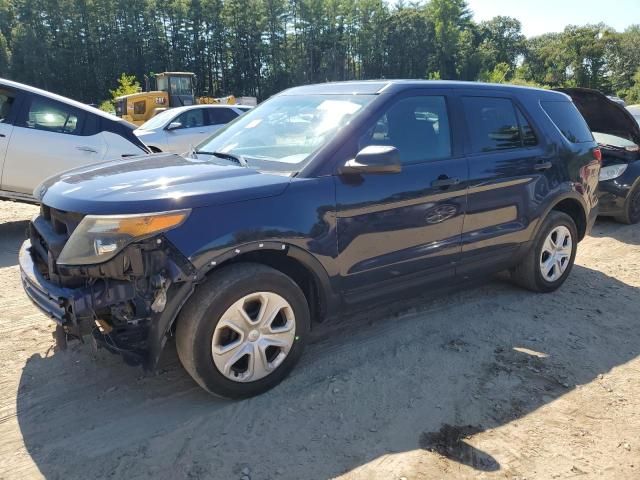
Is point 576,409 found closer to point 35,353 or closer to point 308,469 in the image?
point 308,469

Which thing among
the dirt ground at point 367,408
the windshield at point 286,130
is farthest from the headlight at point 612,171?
the windshield at point 286,130

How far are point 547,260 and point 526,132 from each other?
119 centimetres

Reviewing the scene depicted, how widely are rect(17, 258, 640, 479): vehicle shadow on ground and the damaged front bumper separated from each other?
1.52 feet

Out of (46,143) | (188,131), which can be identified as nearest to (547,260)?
(46,143)

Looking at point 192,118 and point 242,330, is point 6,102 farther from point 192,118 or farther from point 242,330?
point 192,118

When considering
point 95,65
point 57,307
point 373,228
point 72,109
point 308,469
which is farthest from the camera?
point 95,65

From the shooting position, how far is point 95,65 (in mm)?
73188

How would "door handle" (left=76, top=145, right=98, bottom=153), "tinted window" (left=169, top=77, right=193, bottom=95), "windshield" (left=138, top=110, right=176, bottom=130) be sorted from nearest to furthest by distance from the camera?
1. "door handle" (left=76, top=145, right=98, bottom=153)
2. "windshield" (left=138, top=110, right=176, bottom=130)
3. "tinted window" (left=169, top=77, right=193, bottom=95)

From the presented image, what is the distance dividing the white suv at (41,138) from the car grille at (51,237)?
3396 millimetres

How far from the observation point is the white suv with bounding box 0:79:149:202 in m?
6.31

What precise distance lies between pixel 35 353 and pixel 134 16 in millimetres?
84345

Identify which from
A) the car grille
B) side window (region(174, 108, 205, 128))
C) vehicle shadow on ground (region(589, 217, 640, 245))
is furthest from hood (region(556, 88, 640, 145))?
side window (region(174, 108, 205, 128))

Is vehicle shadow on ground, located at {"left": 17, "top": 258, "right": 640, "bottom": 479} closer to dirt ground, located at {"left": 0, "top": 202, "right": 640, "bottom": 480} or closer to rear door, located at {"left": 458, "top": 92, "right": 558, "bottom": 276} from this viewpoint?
dirt ground, located at {"left": 0, "top": 202, "right": 640, "bottom": 480}

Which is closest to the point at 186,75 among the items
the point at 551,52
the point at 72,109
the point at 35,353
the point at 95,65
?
the point at 72,109
